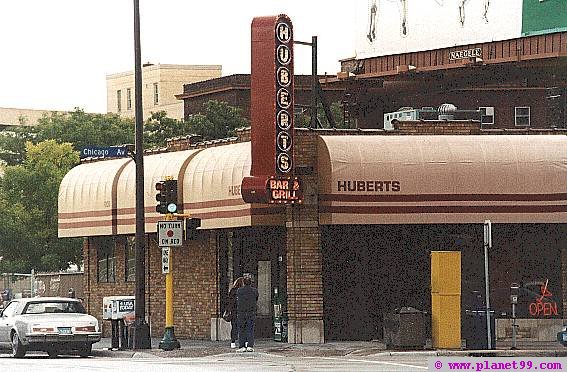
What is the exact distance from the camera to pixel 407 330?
30.8 m

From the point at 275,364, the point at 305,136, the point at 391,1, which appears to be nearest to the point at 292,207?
the point at 305,136

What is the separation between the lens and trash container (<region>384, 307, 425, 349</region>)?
3077 centimetres

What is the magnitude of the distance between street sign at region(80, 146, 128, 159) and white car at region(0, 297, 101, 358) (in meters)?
3.43

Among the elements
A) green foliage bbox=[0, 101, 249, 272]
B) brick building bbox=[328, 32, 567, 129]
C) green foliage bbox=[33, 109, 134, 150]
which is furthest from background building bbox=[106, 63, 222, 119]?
brick building bbox=[328, 32, 567, 129]

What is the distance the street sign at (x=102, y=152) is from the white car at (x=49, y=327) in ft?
11.2

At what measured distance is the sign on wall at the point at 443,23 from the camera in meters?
44.7

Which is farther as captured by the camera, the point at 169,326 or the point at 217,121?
the point at 217,121

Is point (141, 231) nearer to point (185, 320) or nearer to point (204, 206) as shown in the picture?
point (204, 206)

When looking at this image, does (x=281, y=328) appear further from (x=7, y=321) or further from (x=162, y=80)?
(x=162, y=80)

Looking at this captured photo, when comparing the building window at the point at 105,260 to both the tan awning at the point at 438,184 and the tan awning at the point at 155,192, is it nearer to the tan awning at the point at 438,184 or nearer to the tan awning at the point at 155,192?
the tan awning at the point at 155,192

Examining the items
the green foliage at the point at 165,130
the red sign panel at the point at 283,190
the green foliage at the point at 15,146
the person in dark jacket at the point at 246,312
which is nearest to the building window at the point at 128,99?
the green foliage at the point at 15,146

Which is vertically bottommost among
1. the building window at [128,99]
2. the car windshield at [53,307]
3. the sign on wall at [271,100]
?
the car windshield at [53,307]

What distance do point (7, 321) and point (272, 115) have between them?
775 cm

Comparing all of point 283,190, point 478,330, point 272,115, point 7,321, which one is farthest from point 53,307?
point 478,330
